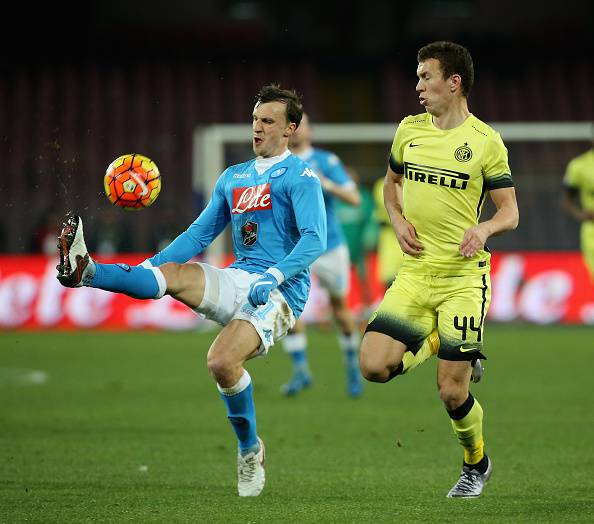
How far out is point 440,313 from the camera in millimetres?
5910

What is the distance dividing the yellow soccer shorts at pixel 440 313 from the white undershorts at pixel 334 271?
450 cm

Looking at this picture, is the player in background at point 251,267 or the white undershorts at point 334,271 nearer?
the player in background at point 251,267

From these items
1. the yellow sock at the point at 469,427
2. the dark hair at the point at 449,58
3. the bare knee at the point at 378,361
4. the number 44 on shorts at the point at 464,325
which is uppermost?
the dark hair at the point at 449,58

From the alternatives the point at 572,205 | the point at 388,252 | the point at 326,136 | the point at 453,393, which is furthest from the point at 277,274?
the point at 326,136

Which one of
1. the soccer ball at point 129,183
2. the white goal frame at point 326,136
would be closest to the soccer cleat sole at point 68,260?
the soccer ball at point 129,183

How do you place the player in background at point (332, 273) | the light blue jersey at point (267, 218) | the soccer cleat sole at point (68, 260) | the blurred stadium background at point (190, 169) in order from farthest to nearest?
the player in background at point (332, 273), the blurred stadium background at point (190, 169), the light blue jersey at point (267, 218), the soccer cleat sole at point (68, 260)

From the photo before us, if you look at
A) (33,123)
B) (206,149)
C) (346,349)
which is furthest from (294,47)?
(346,349)

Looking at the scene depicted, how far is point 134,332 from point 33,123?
9.37 metres

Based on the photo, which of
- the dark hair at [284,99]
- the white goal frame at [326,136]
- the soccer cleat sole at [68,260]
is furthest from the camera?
the white goal frame at [326,136]

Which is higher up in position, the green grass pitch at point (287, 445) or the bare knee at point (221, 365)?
the bare knee at point (221, 365)

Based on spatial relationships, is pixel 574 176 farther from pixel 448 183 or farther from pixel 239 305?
pixel 239 305

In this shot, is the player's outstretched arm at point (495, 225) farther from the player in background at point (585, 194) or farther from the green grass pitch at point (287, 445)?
the player in background at point (585, 194)

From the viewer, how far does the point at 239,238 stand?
6.06m

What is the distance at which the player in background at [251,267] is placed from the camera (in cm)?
559
